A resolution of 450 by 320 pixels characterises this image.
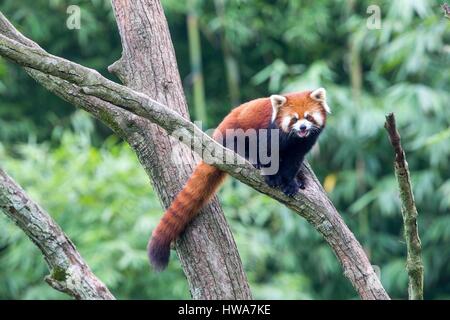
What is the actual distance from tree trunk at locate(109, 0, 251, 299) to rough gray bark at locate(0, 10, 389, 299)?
1.21ft

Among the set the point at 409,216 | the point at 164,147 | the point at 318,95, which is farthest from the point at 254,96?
the point at 409,216

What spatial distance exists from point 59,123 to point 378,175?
3.45 metres

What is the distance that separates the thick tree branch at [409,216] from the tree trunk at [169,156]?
0.78m

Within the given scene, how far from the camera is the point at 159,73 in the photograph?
3.84 metres

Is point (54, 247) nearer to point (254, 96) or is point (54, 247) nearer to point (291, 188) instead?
point (291, 188)

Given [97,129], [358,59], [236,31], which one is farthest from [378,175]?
[97,129]

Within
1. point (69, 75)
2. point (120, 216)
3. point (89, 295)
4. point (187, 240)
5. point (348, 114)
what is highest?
point (348, 114)

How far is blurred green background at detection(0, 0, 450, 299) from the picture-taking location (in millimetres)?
6562

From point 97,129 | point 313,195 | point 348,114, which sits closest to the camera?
point 313,195

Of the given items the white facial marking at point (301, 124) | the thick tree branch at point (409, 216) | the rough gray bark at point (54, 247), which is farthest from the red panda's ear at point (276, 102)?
the rough gray bark at point (54, 247)

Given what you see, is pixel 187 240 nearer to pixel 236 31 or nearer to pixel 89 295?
pixel 89 295

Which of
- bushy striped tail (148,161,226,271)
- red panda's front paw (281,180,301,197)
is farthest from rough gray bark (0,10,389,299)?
bushy striped tail (148,161,226,271)

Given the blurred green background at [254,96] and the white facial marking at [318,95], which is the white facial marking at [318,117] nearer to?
the white facial marking at [318,95]

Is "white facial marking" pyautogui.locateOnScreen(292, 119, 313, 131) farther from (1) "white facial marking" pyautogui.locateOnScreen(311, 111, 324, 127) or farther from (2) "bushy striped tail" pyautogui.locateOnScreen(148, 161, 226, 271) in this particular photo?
(2) "bushy striped tail" pyautogui.locateOnScreen(148, 161, 226, 271)
